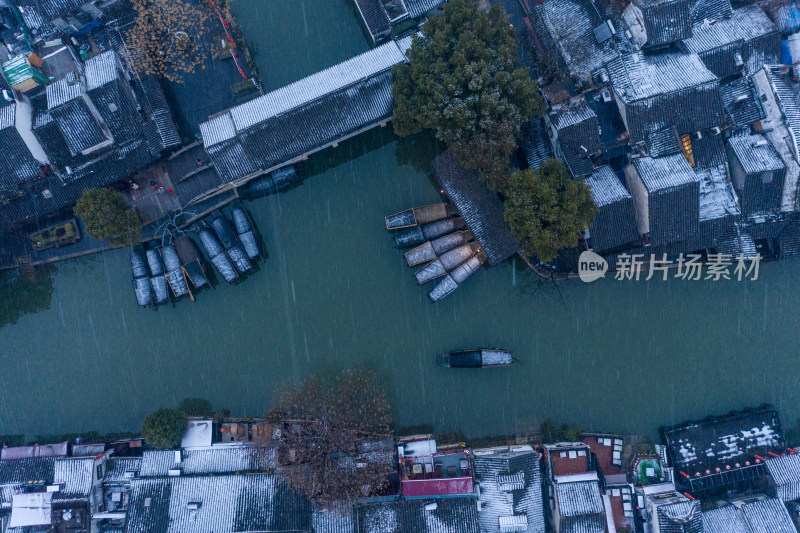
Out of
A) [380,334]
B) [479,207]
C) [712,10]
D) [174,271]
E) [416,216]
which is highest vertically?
[712,10]

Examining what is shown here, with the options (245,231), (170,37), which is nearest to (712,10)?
(245,231)

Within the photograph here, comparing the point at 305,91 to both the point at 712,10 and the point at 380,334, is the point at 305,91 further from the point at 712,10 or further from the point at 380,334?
the point at 712,10

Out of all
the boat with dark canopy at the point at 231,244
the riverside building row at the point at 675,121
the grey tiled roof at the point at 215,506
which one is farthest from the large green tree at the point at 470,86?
the grey tiled roof at the point at 215,506

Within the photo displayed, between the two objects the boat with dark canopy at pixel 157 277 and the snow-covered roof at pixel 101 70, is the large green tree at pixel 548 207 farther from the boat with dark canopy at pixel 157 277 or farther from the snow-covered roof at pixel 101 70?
the snow-covered roof at pixel 101 70

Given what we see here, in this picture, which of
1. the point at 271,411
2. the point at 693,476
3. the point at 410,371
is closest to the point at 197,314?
the point at 271,411

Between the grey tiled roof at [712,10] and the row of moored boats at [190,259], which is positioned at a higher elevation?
the grey tiled roof at [712,10]

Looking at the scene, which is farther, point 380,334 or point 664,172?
point 380,334
